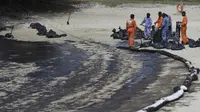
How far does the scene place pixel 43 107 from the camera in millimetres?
9602

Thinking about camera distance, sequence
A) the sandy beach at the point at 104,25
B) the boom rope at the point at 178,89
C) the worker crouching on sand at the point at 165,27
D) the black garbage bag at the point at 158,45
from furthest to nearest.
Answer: the worker crouching on sand at the point at 165,27 < the black garbage bag at the point at 158,45 < the sandy beach at the point at 104,25 < the boom rope at the point at 178,89

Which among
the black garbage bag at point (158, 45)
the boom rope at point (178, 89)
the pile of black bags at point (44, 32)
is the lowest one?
the boom rope at point (178, 89)

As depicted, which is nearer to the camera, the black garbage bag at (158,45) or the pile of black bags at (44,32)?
the black garbage bag at (158,45)

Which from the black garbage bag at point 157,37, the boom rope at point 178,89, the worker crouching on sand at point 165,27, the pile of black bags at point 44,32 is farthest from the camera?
the pile of black bags at point 44,32

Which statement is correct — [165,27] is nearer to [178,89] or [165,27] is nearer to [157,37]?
[157,37]

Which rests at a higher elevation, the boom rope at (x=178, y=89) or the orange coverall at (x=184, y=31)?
the orange coverall at (x=184, y=31)

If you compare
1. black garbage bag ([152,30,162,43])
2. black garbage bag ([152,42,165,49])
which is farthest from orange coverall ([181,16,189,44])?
black garbage bag ([152,42,165,49])

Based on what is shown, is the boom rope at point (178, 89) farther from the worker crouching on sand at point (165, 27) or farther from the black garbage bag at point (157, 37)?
the worker crouching on sand at point (165, 27)

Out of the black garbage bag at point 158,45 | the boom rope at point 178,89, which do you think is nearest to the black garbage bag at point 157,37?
the black garbage bag at point 158,45

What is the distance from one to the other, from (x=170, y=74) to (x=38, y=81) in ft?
11.6

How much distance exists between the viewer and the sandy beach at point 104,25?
1603cm

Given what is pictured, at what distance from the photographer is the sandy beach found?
16.0 m

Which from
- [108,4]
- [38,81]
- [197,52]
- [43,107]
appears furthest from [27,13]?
[43,107]

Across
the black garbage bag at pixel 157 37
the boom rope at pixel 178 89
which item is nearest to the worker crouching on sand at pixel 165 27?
the black garbage bag at pixel 157 37
